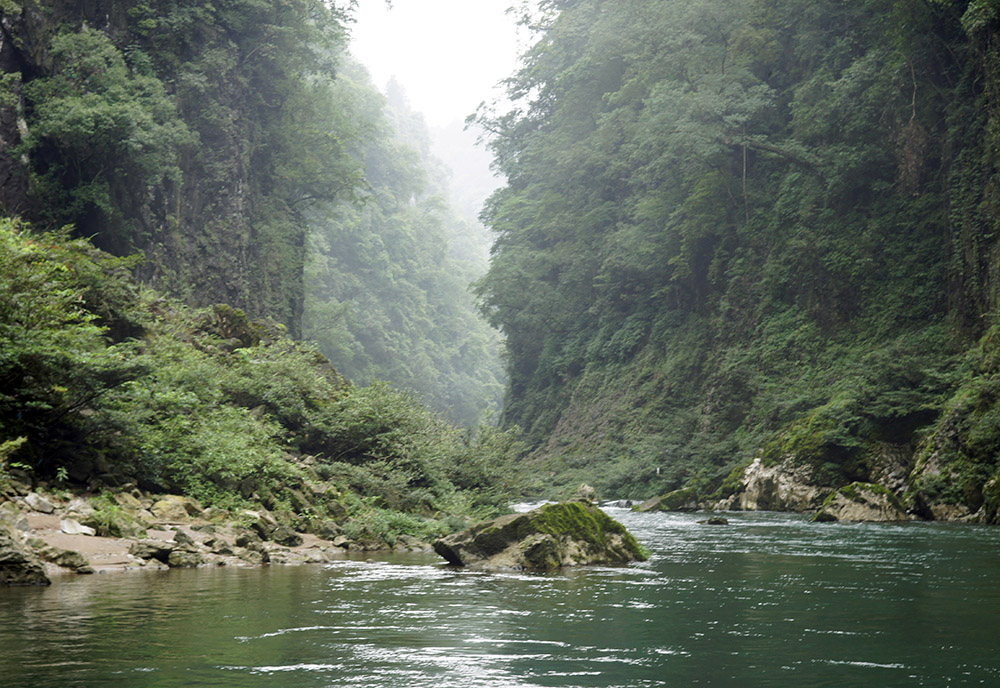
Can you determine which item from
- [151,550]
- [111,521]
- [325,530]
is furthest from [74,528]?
[325,530]

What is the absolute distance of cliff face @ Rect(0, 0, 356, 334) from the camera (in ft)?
72.0

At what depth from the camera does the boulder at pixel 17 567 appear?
26.5 ft

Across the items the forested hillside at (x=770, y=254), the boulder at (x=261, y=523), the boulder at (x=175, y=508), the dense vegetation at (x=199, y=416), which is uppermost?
the forested hillside at (x=770, y=254)

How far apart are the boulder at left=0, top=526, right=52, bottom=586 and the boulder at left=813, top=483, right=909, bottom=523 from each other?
51.8 feet

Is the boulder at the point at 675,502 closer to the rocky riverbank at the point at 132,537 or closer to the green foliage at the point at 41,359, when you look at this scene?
the rocky riverbank at the point at 132,537

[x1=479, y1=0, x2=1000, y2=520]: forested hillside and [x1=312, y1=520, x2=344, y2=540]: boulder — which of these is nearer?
[x1=312, y1=520, x2=344, y2=540]: boulder

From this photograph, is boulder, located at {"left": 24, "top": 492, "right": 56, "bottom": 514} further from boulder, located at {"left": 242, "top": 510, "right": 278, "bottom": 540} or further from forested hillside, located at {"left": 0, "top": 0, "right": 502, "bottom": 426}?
forested hillside, located at {"left": 0, "top": 0, "right": 502, "bottom": 426}

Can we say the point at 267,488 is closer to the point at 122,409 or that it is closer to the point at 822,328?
the point at 122,409

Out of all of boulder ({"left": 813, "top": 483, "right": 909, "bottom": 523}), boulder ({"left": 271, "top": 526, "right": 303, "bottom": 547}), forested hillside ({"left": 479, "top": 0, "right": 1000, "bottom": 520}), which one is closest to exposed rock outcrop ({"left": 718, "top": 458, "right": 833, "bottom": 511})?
forested hillside ({"left": 479, "top": 0, "right": 1000, "bottom": 520})

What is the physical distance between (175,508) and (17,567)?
4.17 m

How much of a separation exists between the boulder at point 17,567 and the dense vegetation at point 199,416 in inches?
46.8

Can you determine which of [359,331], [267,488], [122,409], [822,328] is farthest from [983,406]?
[359,331]

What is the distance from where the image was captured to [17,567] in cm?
807

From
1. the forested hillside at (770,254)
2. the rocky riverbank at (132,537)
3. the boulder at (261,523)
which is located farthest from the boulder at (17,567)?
the forested hillside at (770,254)
